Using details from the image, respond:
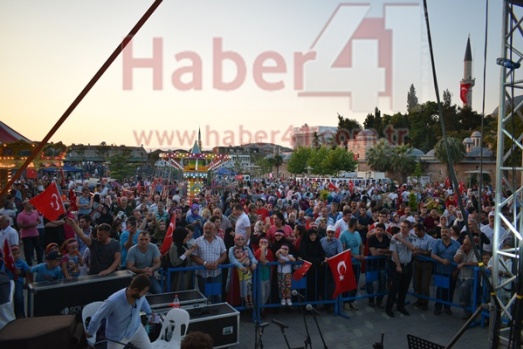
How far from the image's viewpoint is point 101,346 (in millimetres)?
4305

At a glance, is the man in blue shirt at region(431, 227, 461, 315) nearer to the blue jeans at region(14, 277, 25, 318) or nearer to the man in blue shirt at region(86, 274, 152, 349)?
the man in blue shirt at region(86, 274, 152, 349)

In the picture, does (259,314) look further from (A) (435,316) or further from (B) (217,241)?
(A) (435,316)

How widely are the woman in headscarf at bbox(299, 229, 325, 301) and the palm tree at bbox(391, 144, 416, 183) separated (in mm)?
44572

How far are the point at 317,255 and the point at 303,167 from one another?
5937 cm

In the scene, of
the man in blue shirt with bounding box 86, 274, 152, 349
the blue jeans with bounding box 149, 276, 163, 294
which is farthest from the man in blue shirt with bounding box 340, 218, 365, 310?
the man in blue shirt with bounding box 86, 274, 152, 349

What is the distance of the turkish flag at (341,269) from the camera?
262 inches

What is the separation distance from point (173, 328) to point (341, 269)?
3.14 m

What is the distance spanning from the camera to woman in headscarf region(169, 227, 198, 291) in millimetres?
6250

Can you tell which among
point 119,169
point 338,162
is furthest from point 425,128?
point 119,169

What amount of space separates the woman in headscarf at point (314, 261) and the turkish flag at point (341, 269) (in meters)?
0.32

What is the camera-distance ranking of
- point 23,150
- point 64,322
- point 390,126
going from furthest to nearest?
1. point 390,126
2. point 23,150
3. point 64,322

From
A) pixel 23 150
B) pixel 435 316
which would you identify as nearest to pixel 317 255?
pixel 435 316

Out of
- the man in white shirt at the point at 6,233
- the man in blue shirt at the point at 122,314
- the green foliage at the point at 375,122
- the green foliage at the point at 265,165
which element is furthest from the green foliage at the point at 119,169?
the green foliage at the point at 375,122

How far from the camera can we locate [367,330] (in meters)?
6.26
